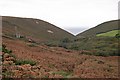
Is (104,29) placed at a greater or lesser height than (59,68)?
greater

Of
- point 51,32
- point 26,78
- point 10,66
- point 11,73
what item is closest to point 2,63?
point 10,66

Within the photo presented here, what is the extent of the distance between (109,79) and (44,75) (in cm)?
457

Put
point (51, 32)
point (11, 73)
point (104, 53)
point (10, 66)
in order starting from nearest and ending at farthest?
point (11, 73) → point (10, 66) → point (104, 53) → point (51, 32)

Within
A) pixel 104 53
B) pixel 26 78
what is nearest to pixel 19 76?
pixel 26 78

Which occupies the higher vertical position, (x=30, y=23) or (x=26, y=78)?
(x=30, y=23)

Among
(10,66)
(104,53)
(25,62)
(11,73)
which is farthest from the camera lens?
(104,53)

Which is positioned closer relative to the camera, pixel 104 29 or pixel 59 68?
pixel 59 68

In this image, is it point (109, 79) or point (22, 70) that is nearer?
point (22, 70)

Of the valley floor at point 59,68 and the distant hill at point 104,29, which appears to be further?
the distant hill at point 104,29

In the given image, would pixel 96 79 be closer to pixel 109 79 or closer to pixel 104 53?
pixel 109 79

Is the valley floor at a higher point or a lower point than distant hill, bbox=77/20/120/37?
lower

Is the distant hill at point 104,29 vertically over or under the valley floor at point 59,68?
over

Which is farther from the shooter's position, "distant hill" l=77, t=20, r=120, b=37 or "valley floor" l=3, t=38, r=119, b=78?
"distant hill" l=77, t=20, r=120, b=37

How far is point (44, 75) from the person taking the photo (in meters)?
15.1
